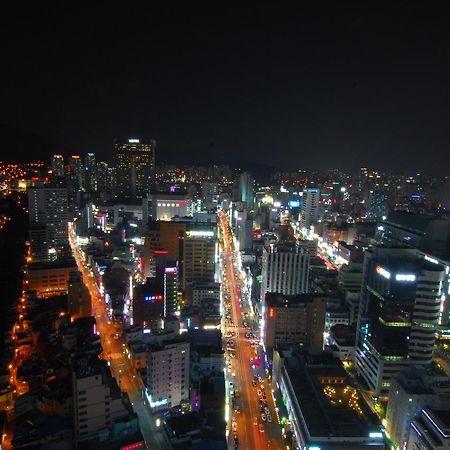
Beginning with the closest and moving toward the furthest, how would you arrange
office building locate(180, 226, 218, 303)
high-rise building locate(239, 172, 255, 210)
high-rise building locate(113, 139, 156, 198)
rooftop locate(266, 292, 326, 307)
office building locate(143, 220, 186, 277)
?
rooftop locate(266, 292, 326, 307)
office building locate(180, 226, 218, 303)
office building locate(143, 220, 186, 277)
high-rise building locate(239, 172, 255, 210)
high-rise building locate(113, 139, 156, 198)

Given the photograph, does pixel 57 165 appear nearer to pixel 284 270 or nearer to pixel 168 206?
pixel 168 206

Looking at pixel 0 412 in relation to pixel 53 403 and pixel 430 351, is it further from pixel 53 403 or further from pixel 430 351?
pixel 430 351

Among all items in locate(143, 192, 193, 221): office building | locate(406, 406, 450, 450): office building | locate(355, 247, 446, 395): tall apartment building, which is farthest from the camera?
locate(143, 192, 193, 221): office building

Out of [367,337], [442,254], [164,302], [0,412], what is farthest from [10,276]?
[442,254]

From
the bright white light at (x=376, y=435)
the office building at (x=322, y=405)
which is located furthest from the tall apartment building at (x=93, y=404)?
the bright white light at (x=376, y=435)

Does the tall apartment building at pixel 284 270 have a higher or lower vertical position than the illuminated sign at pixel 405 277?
lower

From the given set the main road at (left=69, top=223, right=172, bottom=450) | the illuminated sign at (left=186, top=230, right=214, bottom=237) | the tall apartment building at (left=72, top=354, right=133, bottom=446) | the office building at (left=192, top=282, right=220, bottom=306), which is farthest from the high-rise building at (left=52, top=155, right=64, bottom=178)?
the tall apartment building at (left=72, top=354, right=133, bottom=446)

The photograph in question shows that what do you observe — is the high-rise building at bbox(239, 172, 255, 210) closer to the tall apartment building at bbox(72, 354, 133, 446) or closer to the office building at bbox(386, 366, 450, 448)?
the office building at bbox(386, 366, 450, 448)

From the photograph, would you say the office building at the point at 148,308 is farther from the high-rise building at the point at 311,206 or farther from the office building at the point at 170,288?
the high-rise building at the point at 311,206
